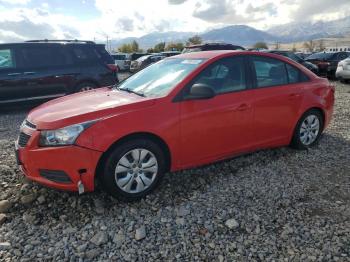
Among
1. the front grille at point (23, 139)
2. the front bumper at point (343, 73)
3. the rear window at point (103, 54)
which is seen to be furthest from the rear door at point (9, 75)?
the front bumper at point (343, 73)

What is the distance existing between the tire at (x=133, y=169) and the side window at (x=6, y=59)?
5.66m

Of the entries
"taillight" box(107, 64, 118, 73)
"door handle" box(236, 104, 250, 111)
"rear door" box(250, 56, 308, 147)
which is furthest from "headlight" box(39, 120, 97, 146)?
"taillight" box(107, 64, 118, 73)

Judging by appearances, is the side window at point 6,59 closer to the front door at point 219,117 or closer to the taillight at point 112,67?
the taillight at point 112,67

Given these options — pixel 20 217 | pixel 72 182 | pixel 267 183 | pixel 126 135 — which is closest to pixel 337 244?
pixel 267 183

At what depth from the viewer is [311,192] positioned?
3863 millimetres

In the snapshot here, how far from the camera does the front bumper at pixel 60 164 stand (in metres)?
3.22

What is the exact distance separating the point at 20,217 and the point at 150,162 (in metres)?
1.43

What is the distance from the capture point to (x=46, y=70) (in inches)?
312

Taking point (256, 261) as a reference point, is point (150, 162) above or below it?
above

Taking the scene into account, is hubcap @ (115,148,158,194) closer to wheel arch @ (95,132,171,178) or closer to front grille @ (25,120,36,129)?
wheel arch @ (95,132,171,178)

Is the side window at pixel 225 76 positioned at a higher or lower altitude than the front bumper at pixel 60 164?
higher

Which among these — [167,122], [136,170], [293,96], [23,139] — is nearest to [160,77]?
[167,122]

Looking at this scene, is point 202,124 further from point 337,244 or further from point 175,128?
point 337,244

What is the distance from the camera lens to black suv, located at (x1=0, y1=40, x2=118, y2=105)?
7.70 m
